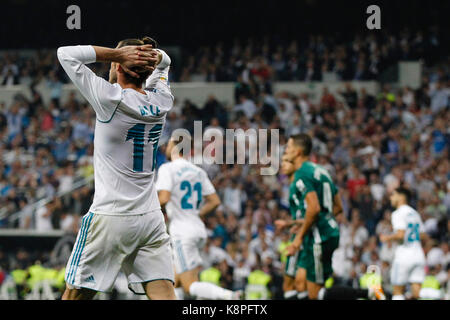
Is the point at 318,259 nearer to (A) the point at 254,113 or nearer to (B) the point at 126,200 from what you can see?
(B) the point at 126,200

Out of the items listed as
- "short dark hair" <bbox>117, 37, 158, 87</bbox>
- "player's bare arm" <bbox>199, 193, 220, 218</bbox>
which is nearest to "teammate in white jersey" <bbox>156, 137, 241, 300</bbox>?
"player's bare arm" <bbox>199, 193, 220, 218</bbox>

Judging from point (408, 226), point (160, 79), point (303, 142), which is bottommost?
point (408, 226)

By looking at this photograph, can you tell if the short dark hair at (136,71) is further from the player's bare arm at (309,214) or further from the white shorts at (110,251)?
the player's bare arm at (309,214)

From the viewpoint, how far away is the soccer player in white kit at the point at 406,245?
33.7 feet

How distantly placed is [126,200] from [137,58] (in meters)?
0.94

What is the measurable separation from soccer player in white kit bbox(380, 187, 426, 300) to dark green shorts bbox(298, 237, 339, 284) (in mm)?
1982

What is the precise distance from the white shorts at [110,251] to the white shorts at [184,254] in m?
3.60

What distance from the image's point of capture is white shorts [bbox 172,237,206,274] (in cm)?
887

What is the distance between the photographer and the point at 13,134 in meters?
19.3

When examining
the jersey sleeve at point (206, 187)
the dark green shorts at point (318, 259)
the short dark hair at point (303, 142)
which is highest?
the short dark hair at point (303, 142)

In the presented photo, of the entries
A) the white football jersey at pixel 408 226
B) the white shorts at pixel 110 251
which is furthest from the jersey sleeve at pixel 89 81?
the white football jersey at pixel 408 226

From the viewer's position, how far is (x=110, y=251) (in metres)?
5.17

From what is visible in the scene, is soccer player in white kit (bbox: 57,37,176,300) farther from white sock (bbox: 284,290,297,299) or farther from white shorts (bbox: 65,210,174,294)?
white sock (bbox: 284,290,297,299)

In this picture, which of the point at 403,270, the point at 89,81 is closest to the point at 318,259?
the point at 403,270
